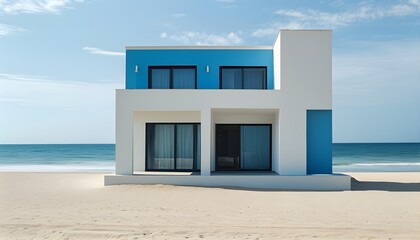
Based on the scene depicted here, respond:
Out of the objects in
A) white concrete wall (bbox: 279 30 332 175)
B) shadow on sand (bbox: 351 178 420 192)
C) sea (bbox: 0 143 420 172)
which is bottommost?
sea (bbox: 0 143 420 172)

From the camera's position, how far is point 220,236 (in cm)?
875

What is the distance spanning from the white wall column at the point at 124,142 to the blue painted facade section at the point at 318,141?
692 cm

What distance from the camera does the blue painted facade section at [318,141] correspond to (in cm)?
1692

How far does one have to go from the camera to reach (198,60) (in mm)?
18969

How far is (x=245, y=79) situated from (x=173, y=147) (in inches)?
172

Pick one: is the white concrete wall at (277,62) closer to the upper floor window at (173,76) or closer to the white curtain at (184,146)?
the upper floor window at (173,76)

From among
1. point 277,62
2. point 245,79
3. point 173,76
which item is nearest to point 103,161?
point 173,76

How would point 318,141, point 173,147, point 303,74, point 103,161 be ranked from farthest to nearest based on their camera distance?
point 103,161, point 173,147, point 318,141, point 303,74

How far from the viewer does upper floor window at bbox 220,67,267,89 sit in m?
18.9

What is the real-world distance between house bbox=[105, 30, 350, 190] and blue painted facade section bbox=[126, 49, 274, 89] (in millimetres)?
44

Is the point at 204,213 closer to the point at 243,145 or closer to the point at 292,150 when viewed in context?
the point at 292,150

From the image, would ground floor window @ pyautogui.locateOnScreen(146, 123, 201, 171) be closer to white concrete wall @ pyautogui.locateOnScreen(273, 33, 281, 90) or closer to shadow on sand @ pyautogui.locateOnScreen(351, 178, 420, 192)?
white concrete wall @ pyautogui.locateOnScreen(273, 33, 281, 90)

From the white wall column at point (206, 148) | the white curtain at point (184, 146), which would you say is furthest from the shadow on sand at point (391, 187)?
the white curtain at point (184, 146)

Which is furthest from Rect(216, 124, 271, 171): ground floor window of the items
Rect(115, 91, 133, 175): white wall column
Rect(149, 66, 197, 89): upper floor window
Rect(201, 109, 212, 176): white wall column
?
Rect(115, 91, 133, 175): white wall column
